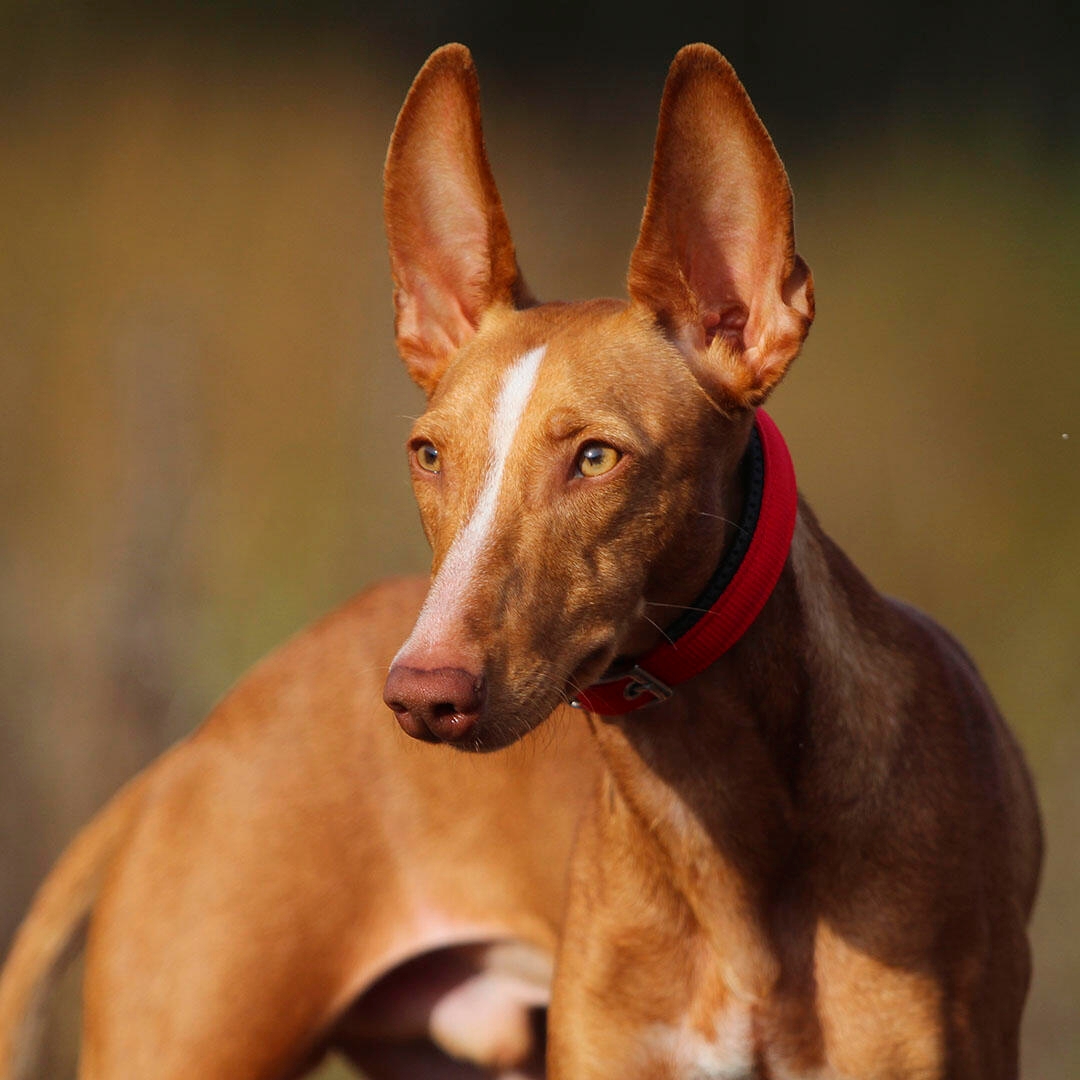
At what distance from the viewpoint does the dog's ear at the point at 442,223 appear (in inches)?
109

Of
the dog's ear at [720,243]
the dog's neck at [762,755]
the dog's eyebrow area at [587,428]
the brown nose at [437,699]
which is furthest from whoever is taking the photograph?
the dog's neck at [762,755]

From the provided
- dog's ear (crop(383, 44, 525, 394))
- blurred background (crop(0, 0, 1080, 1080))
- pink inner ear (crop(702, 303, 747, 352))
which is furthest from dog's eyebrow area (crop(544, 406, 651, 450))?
blurred background (crop(0, 0, 1080, 1080))

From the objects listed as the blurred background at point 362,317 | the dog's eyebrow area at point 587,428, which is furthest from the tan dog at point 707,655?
the blurred background at point 362,317

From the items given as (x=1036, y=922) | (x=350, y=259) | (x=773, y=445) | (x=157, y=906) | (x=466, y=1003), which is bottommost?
(x=1036, y=922)

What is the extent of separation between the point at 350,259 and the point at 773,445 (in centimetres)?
353

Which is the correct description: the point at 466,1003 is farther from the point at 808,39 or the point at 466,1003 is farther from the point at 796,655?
the point at 808,39

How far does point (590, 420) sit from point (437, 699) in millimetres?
500

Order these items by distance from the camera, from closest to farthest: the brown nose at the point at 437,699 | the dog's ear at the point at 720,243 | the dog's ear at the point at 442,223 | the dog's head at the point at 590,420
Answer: the brown nose at the point at 437,699, the dog's head at the point at 590,420, the dog's ear at the point at 720,243, the dog's ear at the point at 442,223

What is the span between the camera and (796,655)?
261 centimetres

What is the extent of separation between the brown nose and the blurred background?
3760mm

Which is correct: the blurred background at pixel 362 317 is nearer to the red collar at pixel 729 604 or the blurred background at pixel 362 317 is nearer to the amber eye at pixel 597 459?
the red collar at pixel 729 604

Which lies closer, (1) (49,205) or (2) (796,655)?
(2) (796,655)

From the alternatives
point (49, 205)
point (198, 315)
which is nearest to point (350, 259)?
point (198, 315)

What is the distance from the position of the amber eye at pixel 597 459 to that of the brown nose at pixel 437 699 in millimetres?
381
